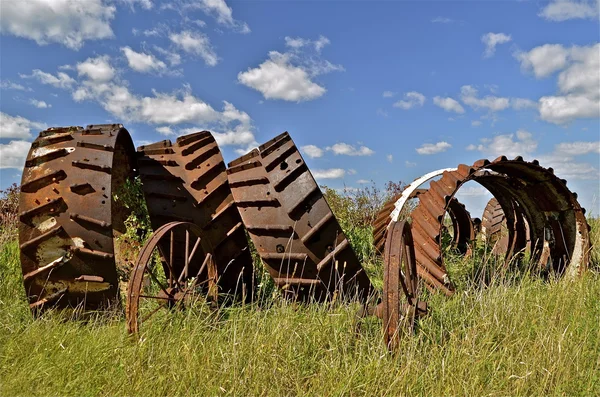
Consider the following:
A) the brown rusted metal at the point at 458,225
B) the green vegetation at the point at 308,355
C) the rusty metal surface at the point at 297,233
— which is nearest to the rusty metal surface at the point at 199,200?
the rusty metal surface at the point at 297,233

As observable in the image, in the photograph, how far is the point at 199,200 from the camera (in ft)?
15.8

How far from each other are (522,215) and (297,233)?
414cm

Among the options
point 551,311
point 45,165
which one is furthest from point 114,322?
point 551,311

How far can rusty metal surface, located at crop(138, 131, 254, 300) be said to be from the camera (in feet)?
15.9

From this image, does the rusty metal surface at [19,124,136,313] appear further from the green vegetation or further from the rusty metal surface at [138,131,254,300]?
the rusty metal surface at [138,131,254,300]

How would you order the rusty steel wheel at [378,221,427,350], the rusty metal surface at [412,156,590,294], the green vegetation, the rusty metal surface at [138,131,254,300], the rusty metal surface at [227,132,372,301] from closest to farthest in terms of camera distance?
the green vegetation, the rusty steel wheel at [378,221,427,350], the rusty metal surface at [227,132,372,301], the rusty metal surface at [138,131,254,300], the rusty metal surface at [412,156,590,294]

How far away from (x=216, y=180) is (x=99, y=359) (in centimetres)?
229

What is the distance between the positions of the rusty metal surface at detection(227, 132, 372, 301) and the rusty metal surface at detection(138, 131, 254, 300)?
0.52 meters

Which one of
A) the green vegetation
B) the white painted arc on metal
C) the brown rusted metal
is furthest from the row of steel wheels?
the brown rusted metal

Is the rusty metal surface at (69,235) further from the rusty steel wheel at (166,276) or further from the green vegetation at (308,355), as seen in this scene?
the rusty steel wheel at (166,276)

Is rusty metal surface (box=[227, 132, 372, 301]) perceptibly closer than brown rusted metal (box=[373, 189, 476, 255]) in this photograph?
Yes

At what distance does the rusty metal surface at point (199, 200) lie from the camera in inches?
191

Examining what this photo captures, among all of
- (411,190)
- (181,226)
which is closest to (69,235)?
(181,226)

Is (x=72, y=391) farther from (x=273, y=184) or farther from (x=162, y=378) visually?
(x=273, y=184)
